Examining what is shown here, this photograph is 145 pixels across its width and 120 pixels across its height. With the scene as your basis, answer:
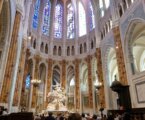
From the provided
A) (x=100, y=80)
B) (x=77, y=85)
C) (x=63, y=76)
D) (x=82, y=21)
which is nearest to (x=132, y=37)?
(x=100, y=80)

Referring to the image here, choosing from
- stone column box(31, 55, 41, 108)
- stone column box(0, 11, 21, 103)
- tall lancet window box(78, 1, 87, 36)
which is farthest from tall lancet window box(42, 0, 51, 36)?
stone column box(0, 11, 21, 103)

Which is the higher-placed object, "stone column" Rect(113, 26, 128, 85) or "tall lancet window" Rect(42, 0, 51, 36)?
"tall lancet window" Rect(42, 0, 51, 36)

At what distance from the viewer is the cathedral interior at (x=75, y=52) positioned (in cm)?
1268

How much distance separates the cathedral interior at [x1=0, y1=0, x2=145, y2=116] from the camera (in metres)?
12.7

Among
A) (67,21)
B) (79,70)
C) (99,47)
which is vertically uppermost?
(67,21)

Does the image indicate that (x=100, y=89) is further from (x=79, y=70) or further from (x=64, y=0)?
(x=64, y=0)

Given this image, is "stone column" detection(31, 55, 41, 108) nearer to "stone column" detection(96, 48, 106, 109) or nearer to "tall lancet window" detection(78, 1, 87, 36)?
"stone column" detection(96, 48, 106, 109)

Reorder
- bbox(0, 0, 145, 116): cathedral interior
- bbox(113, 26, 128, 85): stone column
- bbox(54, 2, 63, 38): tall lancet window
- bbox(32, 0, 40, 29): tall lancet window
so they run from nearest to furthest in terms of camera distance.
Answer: bbox(0, 0, 145, 116): cathedral interior < bbox(113, 26, 128, 85): stone column < bbox(32, 0, 40, 29): tall lancet window < bbox(54, 2, 63, 38): tall lancet window

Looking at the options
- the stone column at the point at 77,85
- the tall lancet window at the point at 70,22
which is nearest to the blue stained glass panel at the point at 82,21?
the tall lancet window at the point at 70,22

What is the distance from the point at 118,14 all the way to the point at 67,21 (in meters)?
13.3

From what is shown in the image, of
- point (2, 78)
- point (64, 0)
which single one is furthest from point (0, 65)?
point (64, 0)

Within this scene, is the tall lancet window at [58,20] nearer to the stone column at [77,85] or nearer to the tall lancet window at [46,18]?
the tall lancet window at [46,18]

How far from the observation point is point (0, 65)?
11.5 meters

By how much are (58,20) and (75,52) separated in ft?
24.8
